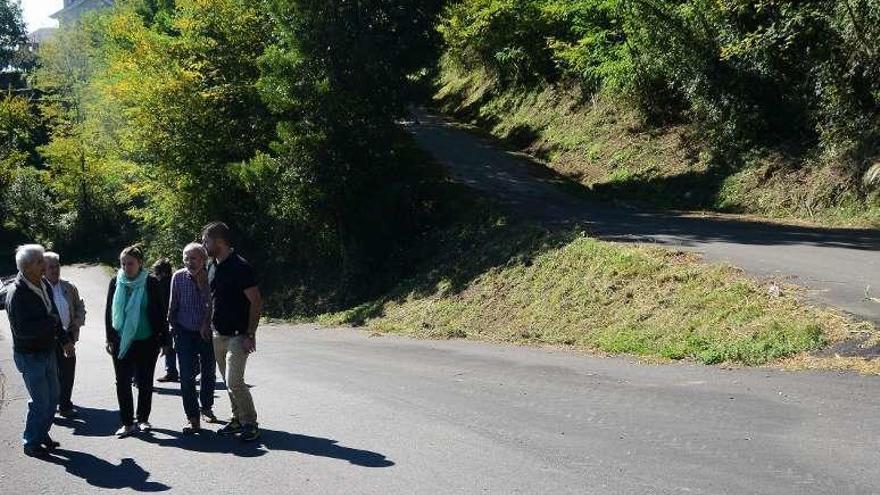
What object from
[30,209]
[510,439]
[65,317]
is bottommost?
[510,439]

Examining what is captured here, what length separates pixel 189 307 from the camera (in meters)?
7.68

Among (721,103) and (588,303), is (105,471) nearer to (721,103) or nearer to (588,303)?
(588,303)

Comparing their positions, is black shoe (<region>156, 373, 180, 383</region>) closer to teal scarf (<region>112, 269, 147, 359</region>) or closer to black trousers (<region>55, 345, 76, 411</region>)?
black trousers (<region>55, 345, 76, 411</region>)

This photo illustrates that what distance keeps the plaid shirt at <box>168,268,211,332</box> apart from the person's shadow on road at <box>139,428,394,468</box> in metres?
1.05

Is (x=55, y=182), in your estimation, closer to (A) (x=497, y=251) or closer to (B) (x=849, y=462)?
(A) (x=497, y=251)

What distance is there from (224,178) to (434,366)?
16998 mm

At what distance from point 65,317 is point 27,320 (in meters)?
2.01

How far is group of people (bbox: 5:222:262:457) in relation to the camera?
721 centimetres

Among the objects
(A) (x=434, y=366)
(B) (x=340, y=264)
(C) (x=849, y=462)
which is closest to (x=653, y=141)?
(B) (x=340, y=264)

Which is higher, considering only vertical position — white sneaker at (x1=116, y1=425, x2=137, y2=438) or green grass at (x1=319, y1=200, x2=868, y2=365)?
green grass at (x1=319, y1=200, x2=868, y2=365)

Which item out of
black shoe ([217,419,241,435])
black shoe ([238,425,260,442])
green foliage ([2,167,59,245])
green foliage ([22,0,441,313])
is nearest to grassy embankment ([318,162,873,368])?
green foliage ([22,0,441,313])

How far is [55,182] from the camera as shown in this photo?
164ft

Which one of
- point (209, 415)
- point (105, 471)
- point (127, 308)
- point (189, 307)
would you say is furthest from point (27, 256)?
point (209, 415)

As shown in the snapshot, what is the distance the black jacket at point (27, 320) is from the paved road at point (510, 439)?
102cm
